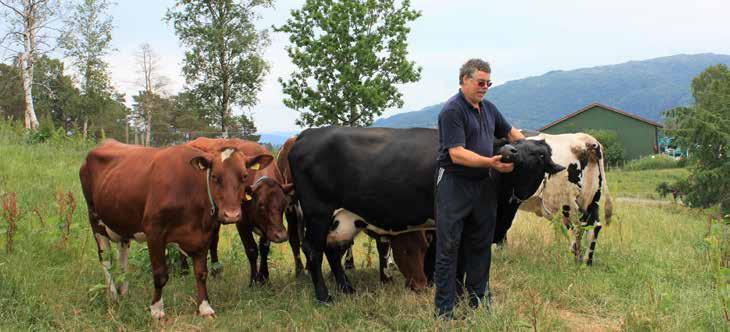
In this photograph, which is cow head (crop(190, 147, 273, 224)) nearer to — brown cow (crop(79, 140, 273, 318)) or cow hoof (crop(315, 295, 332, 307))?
brown cow (crop(79, 140, 273, 318))

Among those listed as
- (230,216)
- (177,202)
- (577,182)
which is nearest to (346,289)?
(230,216)

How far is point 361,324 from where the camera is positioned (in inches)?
195

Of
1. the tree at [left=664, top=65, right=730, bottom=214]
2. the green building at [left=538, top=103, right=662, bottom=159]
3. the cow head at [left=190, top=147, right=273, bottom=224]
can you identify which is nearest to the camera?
the cow head at [left=190, top=147, right=273, bottom=224]

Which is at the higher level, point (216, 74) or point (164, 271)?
point (216, 74)

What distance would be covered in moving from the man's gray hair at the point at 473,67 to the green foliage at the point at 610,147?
158 ft

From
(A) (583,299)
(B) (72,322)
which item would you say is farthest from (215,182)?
(A) (583,299)

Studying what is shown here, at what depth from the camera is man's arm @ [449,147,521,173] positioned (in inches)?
164

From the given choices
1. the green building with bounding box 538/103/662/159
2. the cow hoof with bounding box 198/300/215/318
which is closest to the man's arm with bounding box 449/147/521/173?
the cow hoof with bounding box 198/300/215/318

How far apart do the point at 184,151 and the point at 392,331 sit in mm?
2649

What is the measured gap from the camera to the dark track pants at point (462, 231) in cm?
453

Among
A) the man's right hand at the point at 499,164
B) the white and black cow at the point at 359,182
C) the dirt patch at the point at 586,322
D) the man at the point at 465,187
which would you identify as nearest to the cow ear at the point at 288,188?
the white and black cow at the point at 359,182

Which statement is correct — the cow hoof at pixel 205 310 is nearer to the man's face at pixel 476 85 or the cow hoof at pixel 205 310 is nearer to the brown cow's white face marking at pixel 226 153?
the brown cow's white face marking at pixel 226 153

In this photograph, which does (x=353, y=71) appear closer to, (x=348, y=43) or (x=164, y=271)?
(x=348, y=43)

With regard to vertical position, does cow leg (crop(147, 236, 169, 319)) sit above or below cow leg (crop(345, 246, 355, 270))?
above
